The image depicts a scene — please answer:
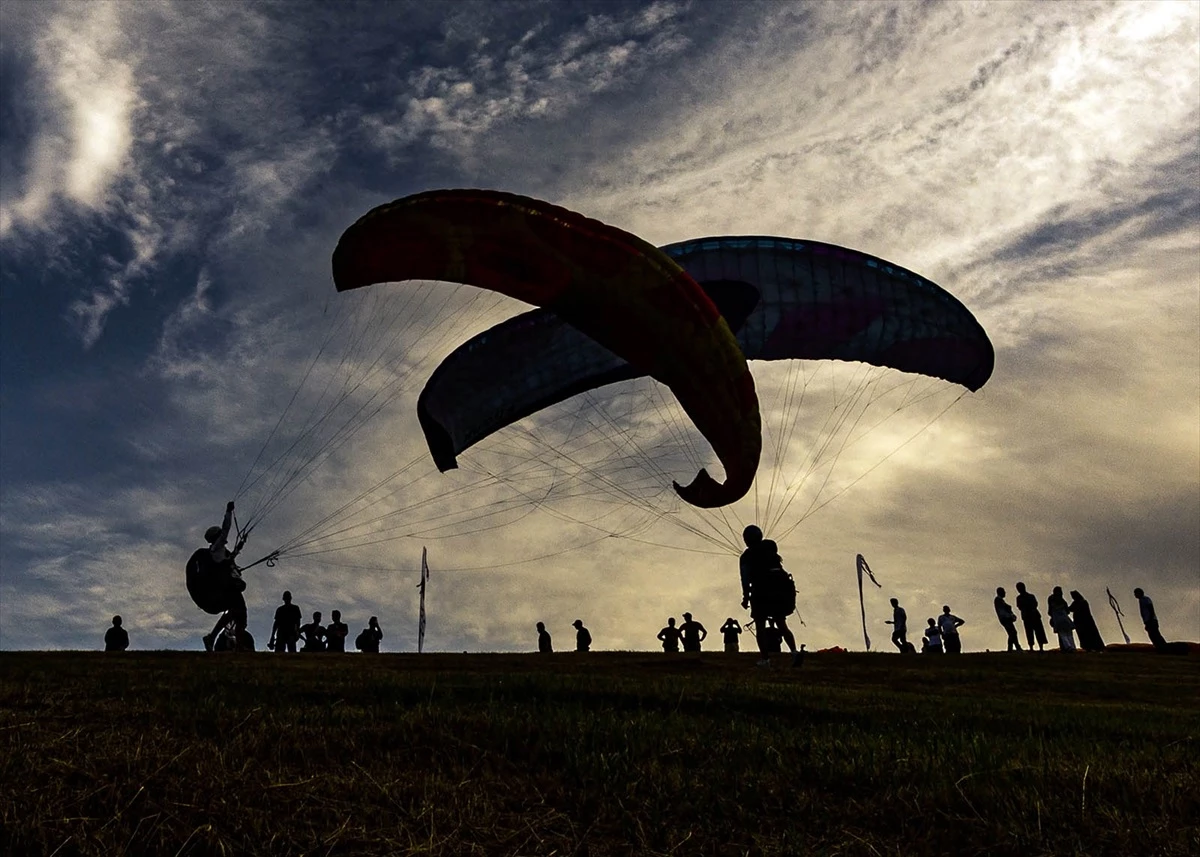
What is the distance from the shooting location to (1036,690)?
1511 cm

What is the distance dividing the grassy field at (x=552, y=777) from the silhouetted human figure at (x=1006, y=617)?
18.8 m

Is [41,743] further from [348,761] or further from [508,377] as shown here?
[508,377]

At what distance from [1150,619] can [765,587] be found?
14.2 metres

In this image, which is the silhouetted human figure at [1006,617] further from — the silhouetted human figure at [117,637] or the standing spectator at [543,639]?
the silhouetted human figure at [117,637]

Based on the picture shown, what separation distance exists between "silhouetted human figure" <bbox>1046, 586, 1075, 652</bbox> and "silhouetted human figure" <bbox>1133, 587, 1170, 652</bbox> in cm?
174

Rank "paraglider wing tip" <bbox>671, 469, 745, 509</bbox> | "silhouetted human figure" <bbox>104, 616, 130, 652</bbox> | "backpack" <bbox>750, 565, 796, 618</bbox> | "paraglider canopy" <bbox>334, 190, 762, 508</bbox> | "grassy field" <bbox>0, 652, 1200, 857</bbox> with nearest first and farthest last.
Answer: "grassy field" <bbox>0, 652, 1200, 857</bbox>
"paraglider canopy" <bbox>334, 190, 762, 508</bbox>
"paraglider wing tip" <bbox>671, 469, 745, 509</bbox>
"backpack" <bbox>750, 565, 796, 618</bbox>
"silhouetted human figure" <bbox>104, 616, 130, 652</bbox>

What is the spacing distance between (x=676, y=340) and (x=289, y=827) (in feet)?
32.1

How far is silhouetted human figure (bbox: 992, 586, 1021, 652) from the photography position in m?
26.2

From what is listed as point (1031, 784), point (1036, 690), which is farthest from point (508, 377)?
point (1031, 784)

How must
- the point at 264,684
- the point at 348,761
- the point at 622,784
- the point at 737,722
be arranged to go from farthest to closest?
the point at 264,684
the point at 737,722
the point at 348,761
the point at 622,784

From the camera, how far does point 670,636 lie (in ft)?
94.8

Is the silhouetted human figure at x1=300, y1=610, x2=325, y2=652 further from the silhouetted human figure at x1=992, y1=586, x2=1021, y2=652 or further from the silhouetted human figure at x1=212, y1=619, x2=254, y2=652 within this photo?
the silhouetted human figure at x1=992, y1=586, x2=1021, y2=652

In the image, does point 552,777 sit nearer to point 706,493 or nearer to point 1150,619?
point 706,493

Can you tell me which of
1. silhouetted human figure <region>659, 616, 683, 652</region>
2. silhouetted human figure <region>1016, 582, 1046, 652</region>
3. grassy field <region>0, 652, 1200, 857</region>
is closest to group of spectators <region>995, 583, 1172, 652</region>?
silhouetted human figure <region>1016, 582, 1046, 652</region>
